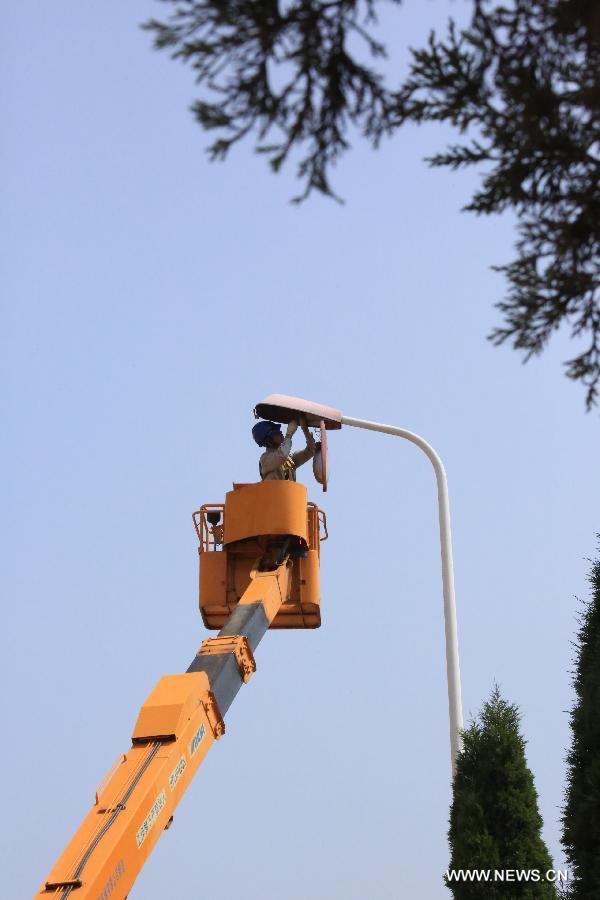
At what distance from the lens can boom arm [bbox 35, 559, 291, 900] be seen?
12031 mm

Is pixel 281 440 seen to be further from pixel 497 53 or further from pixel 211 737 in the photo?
pixel 497 53

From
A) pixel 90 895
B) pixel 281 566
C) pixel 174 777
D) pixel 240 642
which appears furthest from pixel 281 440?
pixel 90 895

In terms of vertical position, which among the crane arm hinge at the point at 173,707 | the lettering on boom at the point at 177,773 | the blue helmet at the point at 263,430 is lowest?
the lettering on boom at the point at 177,773

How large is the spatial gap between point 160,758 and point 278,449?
599 centimetres

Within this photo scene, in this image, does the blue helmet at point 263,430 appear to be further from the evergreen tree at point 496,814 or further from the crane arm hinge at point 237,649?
the evergreen tree at point 496,814

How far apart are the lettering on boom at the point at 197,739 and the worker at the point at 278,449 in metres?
4.58

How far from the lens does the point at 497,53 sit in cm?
557

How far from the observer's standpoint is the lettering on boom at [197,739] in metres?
14.4

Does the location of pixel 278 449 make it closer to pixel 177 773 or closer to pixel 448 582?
pixel 448 582

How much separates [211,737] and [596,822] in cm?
569

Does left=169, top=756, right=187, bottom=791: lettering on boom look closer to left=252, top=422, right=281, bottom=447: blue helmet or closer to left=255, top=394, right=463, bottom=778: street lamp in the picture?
left=255, top=394, right=463, bottom=778: street lamp

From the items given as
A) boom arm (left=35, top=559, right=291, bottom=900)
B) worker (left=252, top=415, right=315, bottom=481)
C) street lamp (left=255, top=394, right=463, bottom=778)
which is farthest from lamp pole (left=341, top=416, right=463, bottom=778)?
boom arm (left=35, top=559, right=291, bottom=900)

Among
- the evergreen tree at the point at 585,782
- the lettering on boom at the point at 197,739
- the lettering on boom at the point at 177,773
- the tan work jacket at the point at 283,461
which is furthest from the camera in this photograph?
the tan work jacket at the point at 283,461

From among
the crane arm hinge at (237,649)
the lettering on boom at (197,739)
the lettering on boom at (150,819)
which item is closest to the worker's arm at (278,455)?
the crane arm hinge at (237,649)
